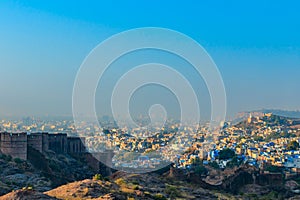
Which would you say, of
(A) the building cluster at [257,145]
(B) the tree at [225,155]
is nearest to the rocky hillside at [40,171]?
(A) the building cluster at [257,145]

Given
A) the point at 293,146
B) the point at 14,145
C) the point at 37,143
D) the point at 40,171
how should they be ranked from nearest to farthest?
the point at 40,171 < the point at 14,145 < the point at 37,143 < the point at 293,146

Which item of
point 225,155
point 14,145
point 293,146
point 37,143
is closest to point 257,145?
point 293,146

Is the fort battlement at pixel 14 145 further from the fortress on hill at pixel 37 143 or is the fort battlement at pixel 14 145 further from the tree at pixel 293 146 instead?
the tree at pixel 293 146

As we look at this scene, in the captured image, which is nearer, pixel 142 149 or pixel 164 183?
pixel 164 183

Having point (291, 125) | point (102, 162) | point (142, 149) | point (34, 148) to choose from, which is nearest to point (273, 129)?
point (291, 125)

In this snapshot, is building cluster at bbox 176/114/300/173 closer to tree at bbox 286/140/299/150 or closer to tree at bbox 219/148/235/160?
tree at bbox 286/140/299/150

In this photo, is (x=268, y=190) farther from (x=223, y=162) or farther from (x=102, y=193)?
(x=223, y=162)

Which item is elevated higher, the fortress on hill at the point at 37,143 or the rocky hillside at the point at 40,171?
the fortress on hill at the point at 37,143

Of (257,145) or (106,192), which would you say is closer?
(106,192)

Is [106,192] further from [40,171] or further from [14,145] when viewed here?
[14,145]
